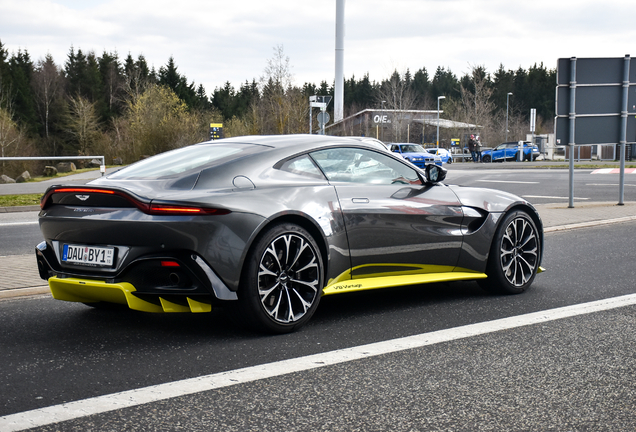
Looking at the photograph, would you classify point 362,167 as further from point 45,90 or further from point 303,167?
point 45,90

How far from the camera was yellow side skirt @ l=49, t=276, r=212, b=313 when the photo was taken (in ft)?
14.1

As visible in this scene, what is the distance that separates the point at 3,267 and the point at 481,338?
17.4ft

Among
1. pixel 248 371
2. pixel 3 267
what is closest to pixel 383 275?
pixel 248 371

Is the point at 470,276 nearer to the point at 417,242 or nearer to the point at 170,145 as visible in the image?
the point at 417,242

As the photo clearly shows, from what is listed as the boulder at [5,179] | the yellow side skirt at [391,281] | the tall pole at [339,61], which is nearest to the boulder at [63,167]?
the boulder at [5,179]

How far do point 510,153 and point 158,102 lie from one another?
86.3ft

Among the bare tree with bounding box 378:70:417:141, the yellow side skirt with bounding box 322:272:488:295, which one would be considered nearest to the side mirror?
the yellow side skirt with bounding box 322:272:488:295

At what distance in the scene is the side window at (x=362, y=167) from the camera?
519 cm

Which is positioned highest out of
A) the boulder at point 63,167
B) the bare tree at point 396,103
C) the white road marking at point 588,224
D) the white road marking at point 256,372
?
the bare tree at point 396,103

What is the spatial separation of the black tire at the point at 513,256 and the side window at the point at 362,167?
0.96 metres

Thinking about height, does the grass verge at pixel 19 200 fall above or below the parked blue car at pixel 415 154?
below

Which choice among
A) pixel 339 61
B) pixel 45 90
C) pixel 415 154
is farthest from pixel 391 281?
pixel 45 90

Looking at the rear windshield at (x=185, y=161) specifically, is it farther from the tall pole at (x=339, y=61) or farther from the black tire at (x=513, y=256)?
the tall pole at (x=339, y=61)

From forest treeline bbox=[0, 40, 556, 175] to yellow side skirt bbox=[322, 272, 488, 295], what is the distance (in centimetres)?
2174
